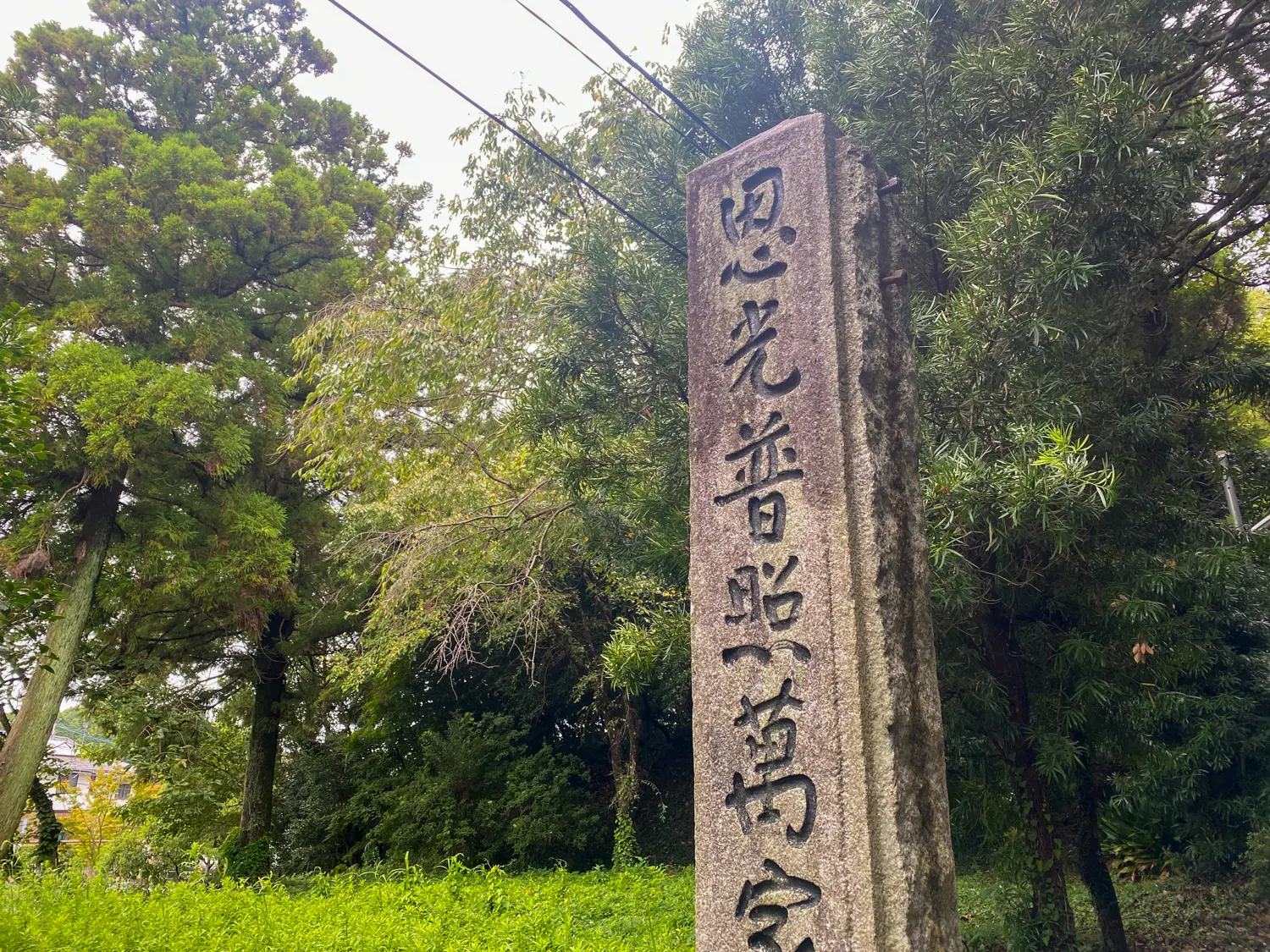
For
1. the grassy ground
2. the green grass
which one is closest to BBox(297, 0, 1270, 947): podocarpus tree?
the grassy ground

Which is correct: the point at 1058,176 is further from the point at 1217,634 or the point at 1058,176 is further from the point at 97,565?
the point at 97,565

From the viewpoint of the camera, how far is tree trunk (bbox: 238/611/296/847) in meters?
11.6

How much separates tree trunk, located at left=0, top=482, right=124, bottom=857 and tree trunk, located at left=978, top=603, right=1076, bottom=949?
8.34 metres

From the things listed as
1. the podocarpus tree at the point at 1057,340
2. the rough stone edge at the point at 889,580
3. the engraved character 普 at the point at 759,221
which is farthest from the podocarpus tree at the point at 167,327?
the rough stone edge at the point at 889,580

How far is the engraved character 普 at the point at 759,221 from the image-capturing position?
2.86 m

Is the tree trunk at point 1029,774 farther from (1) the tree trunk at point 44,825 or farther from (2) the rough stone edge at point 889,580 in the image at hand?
(1) the tree trunk at point 44,825

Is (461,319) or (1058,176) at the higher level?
(461,319)

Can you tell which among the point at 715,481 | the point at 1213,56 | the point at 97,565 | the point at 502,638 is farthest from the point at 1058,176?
the point at 97,565

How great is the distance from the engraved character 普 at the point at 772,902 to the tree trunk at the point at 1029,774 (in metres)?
2.83

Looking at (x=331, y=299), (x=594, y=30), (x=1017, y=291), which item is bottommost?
(x=1017, y=291)

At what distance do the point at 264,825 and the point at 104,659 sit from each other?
3086 mm

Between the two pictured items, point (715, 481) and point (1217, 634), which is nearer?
point (715, 481)

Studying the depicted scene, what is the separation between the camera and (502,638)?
9.37m

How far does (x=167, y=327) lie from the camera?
35.1 feet
